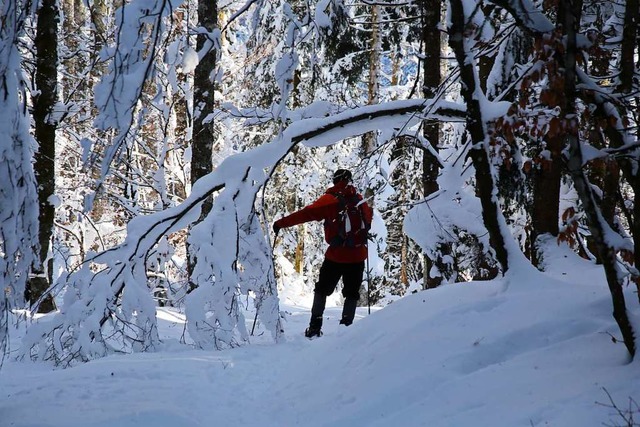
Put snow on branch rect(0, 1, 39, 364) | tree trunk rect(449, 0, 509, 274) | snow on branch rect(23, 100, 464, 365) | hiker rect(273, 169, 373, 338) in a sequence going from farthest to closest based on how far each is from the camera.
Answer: hiker rect(273, 169, 373, 338) → snow on branch rect(23, 100, 464, 365) → tree trunk rect(449, 0, 509, 274) → snow on branch rect(0, 1, 39, 364)

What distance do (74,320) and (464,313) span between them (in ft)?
11.3

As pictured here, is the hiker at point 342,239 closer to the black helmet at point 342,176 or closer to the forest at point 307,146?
the black helmet at point 342,176

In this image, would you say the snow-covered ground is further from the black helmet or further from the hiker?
the black helmet

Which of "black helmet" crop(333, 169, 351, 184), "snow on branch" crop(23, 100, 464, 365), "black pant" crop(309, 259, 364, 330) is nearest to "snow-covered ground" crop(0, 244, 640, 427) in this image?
"snow on branch" crop(23, 100, 464, 365)

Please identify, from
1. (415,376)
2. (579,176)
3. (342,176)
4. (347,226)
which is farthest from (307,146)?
(579,176)

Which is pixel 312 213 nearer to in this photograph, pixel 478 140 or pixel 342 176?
pixel 342 176

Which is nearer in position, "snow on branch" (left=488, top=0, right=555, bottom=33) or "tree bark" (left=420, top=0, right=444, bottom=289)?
"snow on branch" (left=488, top=0, right=555, bottom=33)

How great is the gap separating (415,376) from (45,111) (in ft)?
23.0

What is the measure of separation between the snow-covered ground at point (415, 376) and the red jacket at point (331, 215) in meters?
1.58

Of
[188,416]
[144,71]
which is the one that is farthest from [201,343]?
[144,71]

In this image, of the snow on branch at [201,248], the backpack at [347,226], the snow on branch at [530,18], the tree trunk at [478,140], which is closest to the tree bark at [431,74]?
the backpack at [347,226]

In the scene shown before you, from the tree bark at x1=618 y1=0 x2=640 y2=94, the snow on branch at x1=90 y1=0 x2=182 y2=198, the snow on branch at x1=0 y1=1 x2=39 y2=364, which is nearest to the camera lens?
the snow on branch at x1=0 y1=1 x2=39 y2=364

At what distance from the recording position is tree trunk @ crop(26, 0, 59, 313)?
823 centimetres

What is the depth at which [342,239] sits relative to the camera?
6.84m
